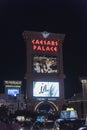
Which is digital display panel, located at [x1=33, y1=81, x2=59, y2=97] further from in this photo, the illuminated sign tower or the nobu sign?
the nobu sign

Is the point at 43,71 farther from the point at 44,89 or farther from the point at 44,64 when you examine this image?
the point at 44,89

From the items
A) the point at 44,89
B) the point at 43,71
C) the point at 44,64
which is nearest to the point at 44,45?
the point at 44,64

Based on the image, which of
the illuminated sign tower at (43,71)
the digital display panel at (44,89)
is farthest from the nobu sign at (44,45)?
the digital display panel at (44,89)

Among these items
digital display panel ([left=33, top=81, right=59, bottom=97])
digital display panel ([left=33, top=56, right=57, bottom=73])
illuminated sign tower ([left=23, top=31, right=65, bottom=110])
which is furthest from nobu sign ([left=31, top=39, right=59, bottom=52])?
digital display panel ([left=33, top=81, right=59, bottom=97])

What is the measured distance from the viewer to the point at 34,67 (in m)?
99.7

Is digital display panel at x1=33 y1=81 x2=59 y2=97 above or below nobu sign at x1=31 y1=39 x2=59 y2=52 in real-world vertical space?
below

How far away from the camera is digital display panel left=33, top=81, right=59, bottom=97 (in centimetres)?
9875

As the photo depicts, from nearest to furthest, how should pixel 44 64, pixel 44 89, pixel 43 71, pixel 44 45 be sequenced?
pixel 44 89, pixel 44 64, pixel 43 71, pixel 44 45

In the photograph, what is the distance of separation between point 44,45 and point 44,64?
6007mm

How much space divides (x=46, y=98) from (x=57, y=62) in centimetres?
1003

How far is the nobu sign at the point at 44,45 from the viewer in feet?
336

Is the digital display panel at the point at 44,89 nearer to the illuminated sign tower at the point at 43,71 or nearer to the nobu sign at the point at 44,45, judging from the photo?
the illuminated sign tower at the point at 43,71

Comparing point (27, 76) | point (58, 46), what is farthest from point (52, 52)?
point (27, 76)

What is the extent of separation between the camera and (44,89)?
99.1 metres
